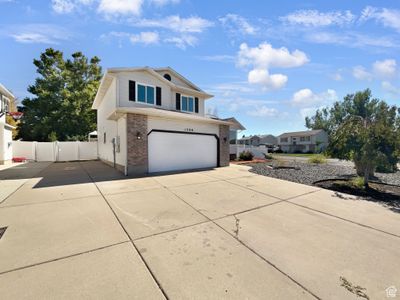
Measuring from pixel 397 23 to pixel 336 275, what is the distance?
9.17m

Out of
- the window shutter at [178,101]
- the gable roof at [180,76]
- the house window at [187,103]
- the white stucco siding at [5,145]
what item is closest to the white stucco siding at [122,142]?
the window shutter at [178,101]

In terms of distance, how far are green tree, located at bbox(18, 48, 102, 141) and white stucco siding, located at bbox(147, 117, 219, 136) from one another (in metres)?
16.2

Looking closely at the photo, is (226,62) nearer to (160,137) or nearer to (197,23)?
(197,23)

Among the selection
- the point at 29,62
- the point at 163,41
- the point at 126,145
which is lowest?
the point at 126,145

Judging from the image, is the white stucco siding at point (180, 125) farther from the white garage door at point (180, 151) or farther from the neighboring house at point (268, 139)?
the neighboring house at point (268, 139)

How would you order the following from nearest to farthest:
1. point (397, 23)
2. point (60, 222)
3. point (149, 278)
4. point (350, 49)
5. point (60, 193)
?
point (149, 278) → point (60, 222) → point (60, 193) → point (397, 23) → point (350, 49)

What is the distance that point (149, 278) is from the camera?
7.95ft

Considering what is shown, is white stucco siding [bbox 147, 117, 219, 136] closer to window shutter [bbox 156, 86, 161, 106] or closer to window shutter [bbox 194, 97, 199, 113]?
window shutter [bbox 156, 86, 161, 106]

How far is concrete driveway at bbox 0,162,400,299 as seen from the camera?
7.50ft

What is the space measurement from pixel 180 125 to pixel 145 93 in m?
3.44

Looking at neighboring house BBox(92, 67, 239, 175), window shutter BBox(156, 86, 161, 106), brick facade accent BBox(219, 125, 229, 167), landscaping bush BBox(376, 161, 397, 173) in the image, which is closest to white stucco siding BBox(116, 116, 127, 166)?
neighboring house BBox(92, 67, 239, 175)

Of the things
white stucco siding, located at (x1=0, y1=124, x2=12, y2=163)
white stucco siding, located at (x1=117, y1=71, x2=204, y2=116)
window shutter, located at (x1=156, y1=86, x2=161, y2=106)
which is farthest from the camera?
white stucco siding, located at (x1=0, y1=124, x2=12, y2=163)

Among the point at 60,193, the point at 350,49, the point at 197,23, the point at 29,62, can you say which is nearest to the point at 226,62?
the point at 197,23

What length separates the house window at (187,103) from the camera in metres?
15.0
